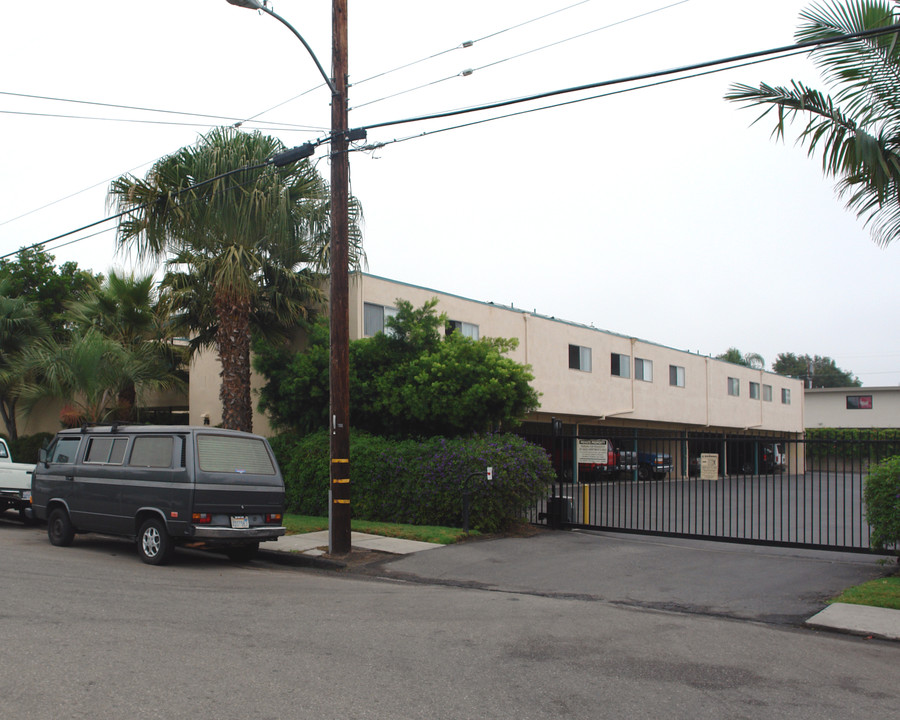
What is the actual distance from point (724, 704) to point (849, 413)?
2494 inches

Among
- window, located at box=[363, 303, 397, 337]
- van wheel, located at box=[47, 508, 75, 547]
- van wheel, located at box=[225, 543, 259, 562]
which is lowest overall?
van wheel, located at box=[225, 543, 259, 562]

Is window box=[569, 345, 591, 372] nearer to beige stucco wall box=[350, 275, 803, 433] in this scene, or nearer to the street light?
beige stucco wall box=[350, 275, 803, 433]

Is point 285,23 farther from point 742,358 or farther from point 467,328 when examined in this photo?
point 742,358

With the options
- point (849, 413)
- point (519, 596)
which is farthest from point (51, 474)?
point (849, 413)

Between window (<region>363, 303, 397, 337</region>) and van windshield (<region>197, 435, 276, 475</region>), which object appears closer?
van windshield (<region>197, 435, 276, 475</region>)

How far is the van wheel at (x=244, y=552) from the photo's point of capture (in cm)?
1239

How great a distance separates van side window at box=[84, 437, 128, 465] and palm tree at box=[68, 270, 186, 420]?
28.9ft

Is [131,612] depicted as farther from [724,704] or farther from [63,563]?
[724,704]

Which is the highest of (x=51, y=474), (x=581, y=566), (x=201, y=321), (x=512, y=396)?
(x=201, y=321)

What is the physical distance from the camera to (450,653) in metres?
6.63

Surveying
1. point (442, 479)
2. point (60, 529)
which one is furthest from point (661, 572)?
point (60, 529)

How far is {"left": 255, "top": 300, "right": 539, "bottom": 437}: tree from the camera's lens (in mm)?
15805

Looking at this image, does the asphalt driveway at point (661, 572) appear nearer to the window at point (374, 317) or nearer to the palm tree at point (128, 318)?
the window at point (374, 317)

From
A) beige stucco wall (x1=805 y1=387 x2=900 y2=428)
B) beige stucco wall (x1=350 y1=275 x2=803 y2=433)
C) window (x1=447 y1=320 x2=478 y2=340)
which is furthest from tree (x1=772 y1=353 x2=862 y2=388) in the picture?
window (x1=447 y1=320 x2=478 y2=340)
